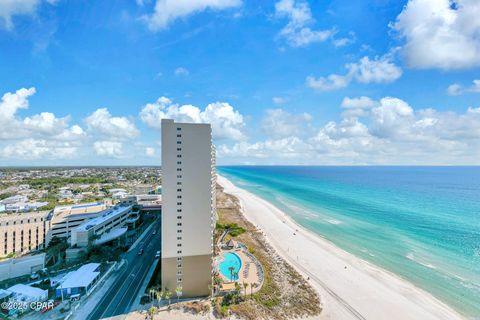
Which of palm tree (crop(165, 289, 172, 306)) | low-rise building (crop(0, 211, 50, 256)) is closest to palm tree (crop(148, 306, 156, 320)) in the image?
palm tree (crop(165, 289, 172, 306))

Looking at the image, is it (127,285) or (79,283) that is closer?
(79,283)

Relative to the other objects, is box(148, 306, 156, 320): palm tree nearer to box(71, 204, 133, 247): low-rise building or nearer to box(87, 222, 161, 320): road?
box(87, 222, 161, 320): road

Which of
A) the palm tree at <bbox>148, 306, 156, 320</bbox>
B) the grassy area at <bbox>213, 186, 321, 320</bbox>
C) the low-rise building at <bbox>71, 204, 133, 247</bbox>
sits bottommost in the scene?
the grassy area at <bbox>213, 186, 321, 320</bbox>

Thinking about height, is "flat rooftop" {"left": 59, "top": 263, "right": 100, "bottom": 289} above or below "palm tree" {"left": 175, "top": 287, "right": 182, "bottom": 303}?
above

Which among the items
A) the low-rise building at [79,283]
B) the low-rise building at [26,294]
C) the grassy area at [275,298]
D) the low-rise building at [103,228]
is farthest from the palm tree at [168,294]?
the low-rise building at [103,228]

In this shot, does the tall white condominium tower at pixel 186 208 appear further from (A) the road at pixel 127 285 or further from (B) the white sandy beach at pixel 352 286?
(B) the white sandy beach at pixel 352 286

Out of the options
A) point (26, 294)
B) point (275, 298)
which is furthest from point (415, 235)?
point (26, 294)

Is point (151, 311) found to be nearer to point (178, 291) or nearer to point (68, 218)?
point (178, 291)
